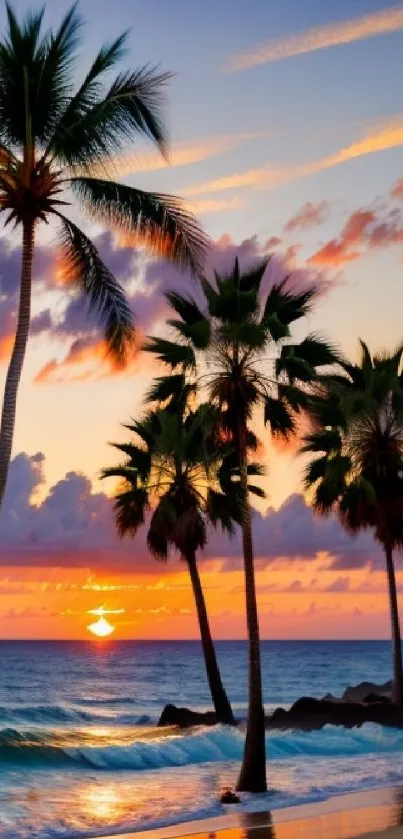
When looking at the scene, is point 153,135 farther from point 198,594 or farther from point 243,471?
point 198,594

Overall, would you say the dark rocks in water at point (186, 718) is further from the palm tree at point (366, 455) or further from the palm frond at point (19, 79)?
the palm frond at point (19, 79)

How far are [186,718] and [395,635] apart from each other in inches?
A: 371

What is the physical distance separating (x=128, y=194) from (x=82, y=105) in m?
1.79

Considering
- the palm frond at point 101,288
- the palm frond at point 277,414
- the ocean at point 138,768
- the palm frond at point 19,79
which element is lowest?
the ocean at point 138,768

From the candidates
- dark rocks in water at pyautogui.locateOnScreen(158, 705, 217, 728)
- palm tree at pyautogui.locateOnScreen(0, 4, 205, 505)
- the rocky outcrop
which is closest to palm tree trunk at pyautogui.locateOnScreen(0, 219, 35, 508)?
palm tree at pyautogui.locateOnScreen(0, 4, 205, 505)

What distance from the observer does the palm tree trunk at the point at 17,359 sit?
18.1 metres

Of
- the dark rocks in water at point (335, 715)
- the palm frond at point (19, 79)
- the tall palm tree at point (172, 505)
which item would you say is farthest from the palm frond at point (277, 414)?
the dark rocks in water at point (335, 715)

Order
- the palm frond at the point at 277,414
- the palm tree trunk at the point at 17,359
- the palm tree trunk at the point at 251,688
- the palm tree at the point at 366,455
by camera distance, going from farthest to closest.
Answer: the palm tree at the point at 366,455, the palm frond at the point at 277,414, the palm tree trunk at the point at 251,688, the palm tree trunk at the point at 17,359

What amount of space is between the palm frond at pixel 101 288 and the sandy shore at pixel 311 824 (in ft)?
28.0

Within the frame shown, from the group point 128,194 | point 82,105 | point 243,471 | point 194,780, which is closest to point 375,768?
point 194,780

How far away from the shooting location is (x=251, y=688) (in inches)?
843

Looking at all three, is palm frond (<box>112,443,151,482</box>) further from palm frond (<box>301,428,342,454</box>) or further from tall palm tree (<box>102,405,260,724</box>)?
palm frond (<box>301,428,342,454</box>)

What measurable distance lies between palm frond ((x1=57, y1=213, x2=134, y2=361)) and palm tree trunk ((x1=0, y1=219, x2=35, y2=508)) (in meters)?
1.31

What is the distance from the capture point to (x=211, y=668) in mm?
38062
